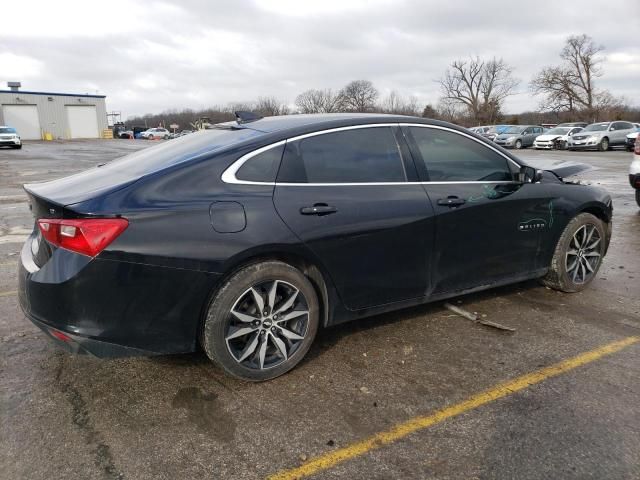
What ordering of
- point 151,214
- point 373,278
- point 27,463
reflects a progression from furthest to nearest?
point 373,278
point 151,214
point 27,463

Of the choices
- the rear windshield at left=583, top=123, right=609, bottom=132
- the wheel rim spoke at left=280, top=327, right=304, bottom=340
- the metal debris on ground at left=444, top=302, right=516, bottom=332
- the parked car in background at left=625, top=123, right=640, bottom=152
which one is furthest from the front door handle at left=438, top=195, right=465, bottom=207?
the rear windshield at left=583, top=123, right=609, bottom=132

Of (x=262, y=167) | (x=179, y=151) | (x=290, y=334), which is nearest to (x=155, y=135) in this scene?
(x=179, y=151)

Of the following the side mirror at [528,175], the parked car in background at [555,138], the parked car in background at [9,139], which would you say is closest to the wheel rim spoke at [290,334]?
the side mirror at [528,175]

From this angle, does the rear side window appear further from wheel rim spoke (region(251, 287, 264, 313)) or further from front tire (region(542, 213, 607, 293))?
front tire (region(542, 213, 607, 293))

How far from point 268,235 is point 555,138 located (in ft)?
107

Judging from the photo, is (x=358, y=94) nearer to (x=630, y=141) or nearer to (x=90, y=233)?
(x=630, y=141)

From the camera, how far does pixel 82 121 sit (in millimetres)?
61219

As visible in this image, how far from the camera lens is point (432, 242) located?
A: 353 cm

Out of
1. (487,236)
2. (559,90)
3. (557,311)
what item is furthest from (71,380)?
(559,90)

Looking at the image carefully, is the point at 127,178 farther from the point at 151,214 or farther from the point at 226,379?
the point at 226,379

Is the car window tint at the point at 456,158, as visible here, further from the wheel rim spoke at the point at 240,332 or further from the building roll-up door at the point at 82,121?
the building roll-up door at the point at 82,121

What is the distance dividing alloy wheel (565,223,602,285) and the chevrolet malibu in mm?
702

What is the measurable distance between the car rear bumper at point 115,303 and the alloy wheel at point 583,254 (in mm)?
3360

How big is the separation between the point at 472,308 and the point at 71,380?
3.08 meters
